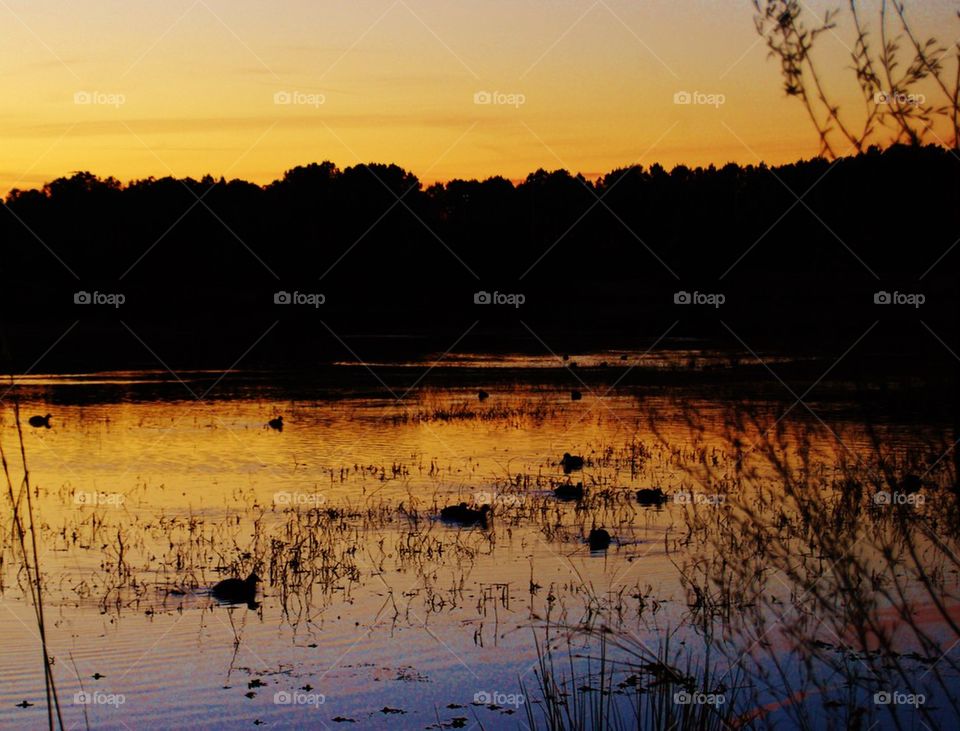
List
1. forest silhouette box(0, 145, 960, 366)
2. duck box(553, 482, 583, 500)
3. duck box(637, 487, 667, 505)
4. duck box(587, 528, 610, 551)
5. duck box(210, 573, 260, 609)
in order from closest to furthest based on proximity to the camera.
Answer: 1. duck box(210, 573, 260, 609)
2. duck box(587, 528, 610, 551)
3. duck box(637, 487, 667, 505)
4. duck box(553, 482, 583, 500)
5. forest silhouette box(0, 145, 960, 366)

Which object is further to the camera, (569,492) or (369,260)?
(369,260)

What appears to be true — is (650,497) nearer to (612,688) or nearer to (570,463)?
(570,463)

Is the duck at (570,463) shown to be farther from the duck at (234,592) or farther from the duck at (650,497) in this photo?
the duck at (234,592)

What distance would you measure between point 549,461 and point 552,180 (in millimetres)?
76244

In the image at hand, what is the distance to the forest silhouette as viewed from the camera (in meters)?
68.0

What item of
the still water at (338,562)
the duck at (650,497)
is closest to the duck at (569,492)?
the still water at (338,562)

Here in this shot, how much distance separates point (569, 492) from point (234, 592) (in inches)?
261

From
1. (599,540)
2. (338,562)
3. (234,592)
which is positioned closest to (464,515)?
(599,540)

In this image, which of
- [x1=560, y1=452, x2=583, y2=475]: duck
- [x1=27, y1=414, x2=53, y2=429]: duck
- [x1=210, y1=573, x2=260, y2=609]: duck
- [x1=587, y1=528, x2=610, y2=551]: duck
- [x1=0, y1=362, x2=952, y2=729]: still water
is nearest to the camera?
[x1=0, y1=362, x2=952, y2=729]: still water

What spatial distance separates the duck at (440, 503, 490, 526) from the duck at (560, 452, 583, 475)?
179 inches

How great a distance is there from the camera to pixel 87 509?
16.8 metres

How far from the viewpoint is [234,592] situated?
1198cm

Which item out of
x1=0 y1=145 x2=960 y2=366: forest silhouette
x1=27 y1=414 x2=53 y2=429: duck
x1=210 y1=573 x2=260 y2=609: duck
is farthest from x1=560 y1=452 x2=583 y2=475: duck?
x1=0 y1=145 x2=960 y2=366: forest silhouette

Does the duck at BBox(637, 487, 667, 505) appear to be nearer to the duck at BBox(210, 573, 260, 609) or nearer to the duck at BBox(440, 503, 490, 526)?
the duck at BBox(440, 503, 490, 526)
